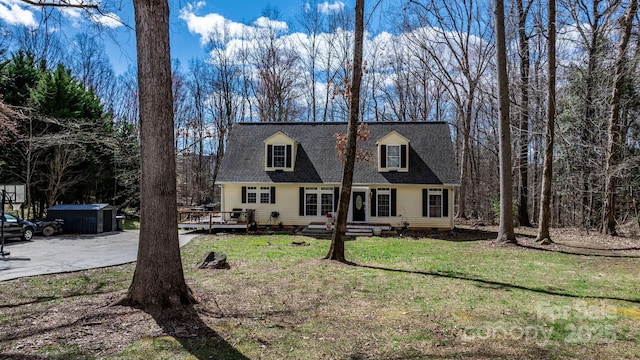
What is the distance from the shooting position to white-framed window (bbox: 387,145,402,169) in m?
18.8

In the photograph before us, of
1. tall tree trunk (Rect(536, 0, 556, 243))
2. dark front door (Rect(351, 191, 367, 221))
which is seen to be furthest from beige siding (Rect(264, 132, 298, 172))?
tall tree trunk (Rect(536, 0, 556, 243))

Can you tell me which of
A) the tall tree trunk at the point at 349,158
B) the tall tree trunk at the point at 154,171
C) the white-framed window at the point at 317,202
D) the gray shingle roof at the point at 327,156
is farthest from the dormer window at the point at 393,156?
the tall tree trunk at the point at 154,171

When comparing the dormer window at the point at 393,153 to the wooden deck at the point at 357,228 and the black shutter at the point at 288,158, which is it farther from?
the black shutter at the point at 288,158

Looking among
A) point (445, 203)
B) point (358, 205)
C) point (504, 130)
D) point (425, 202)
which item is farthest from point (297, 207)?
point (504, 130)

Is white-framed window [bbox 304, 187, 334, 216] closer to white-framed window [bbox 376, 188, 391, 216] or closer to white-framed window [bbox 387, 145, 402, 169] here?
white-framed window [bbox 376, 188, 391, 216]

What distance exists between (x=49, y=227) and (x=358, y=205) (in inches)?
528

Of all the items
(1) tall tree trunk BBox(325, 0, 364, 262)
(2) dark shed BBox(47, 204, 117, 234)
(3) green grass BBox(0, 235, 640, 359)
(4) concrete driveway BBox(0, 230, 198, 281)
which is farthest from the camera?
(2) dark shed BBox(47, 204, 117, 234)

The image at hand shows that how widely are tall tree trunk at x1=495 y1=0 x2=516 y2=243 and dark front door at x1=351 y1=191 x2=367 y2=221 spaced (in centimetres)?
686

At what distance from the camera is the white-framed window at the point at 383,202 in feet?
60.7

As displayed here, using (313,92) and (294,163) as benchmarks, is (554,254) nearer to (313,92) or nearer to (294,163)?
(294,163)

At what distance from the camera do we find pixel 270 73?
3088 cm

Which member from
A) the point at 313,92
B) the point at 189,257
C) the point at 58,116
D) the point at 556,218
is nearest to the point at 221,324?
the point at 189,257

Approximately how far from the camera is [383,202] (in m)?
18.6

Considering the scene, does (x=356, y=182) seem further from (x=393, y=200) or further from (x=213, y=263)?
(x=213, y=263)
